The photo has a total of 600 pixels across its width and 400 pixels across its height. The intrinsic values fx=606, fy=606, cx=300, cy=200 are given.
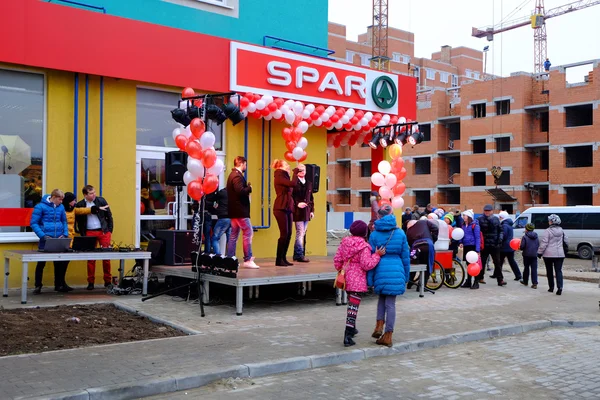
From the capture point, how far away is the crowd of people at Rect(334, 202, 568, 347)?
317 inches

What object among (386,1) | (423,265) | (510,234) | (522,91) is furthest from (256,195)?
(386,1)

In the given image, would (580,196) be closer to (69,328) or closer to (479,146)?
(479,146)

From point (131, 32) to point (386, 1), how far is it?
260 ft

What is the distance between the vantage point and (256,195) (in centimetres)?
1505

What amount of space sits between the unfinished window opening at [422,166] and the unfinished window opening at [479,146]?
6.86 m

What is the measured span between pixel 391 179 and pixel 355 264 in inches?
295

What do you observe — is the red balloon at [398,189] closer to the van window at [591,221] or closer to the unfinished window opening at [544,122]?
the van window at [591,221]

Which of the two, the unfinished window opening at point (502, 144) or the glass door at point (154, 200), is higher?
the unfinished window opening at point (502, 144)

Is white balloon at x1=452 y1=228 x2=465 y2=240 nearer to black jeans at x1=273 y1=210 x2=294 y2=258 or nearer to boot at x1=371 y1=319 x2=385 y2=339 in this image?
black jeans at x1=273 y1=210 x2=294 y2=258

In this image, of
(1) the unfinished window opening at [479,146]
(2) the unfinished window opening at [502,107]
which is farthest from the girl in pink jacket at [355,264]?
(1) the unfinished window opening at [479,146]

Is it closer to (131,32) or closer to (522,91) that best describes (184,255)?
(131,32)

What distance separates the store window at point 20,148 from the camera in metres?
11.6

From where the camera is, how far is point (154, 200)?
535 inches

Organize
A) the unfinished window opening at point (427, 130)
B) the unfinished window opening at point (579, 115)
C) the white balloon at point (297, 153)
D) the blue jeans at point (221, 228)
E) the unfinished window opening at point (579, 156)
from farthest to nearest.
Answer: the unfinished window opening at point (427, 130), the unfinished window opening at point (579, 115), the unfinished window opening at point (579, 156), the white balloon at point (297, 153), the blue jeans at point (221, 228)
